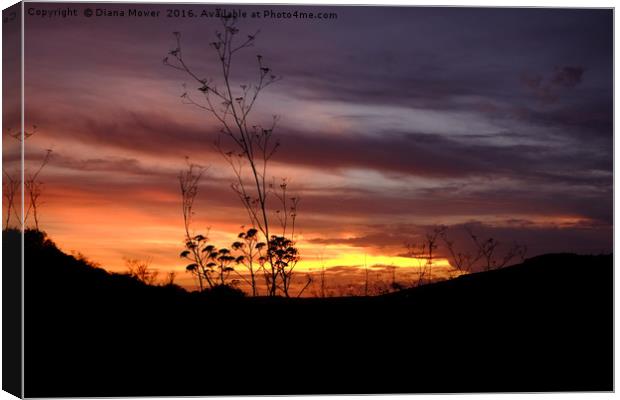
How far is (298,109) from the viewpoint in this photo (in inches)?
254

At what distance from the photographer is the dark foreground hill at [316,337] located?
6.20 m

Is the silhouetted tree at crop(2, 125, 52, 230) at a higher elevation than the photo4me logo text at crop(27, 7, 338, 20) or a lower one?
lower

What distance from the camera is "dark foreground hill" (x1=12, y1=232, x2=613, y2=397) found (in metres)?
6.20

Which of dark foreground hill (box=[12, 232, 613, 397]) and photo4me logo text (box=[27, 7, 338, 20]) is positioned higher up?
photo4me logo text (box=[27, 7, 338, 20])

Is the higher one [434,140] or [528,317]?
[434,140]

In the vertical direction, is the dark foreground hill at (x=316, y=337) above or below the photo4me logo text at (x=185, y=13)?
below

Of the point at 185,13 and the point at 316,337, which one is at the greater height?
the point at 185,13

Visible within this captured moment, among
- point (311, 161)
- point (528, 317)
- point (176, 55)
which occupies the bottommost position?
point (528, 317)

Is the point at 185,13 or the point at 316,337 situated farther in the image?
the point at 316,337

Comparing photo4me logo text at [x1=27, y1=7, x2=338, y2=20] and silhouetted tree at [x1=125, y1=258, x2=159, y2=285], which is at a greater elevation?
photo4me logo text at [x1=27, y1=7, x2=338, y2=20]

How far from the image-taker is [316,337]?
6.60 meters

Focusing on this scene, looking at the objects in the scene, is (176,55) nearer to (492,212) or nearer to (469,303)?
(492,212)

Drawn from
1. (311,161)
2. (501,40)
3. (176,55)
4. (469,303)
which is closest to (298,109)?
(311,161)

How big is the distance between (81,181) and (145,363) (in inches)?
52.5
